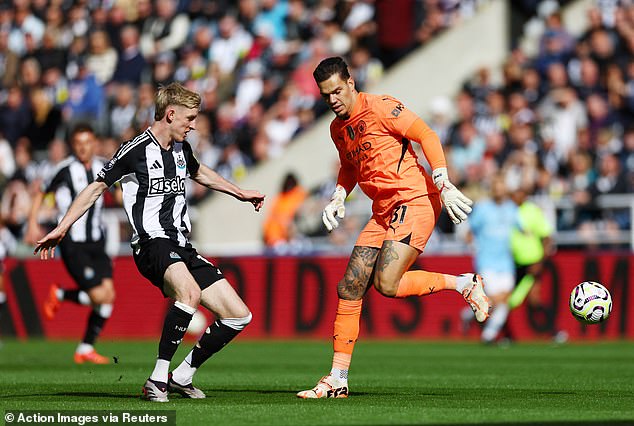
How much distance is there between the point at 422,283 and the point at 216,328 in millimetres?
1586

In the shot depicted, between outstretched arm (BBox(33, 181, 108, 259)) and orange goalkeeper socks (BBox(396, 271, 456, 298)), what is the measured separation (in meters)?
2.33

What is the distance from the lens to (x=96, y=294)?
15.2 metres

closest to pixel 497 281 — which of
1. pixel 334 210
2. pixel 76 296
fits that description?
pixel 76 296

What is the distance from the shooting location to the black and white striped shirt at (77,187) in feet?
48.6

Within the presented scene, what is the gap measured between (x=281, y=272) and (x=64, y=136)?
260 inches

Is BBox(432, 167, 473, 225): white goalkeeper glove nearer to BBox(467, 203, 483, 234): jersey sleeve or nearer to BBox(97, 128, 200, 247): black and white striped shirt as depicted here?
BBox(97, 128, 200, 247): black and white striped shirt

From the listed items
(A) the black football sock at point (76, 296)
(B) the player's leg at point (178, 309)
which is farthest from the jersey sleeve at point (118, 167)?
(A) the black football sock at point (76, 296)

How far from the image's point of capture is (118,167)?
385 inches

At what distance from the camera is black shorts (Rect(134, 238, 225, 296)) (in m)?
9.79

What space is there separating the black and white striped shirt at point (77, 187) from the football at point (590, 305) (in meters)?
5.64

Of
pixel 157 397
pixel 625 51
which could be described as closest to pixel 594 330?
pixel 625 51

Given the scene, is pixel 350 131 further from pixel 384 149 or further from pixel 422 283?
pixel 422 283

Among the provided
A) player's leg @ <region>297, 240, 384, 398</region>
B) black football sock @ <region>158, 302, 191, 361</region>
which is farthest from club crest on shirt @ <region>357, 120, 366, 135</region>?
black football sock @ <region>158, 302, 191, 361</region>

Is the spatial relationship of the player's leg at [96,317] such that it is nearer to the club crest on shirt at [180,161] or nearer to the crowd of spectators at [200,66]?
the club crest on shirt at [180,161]
